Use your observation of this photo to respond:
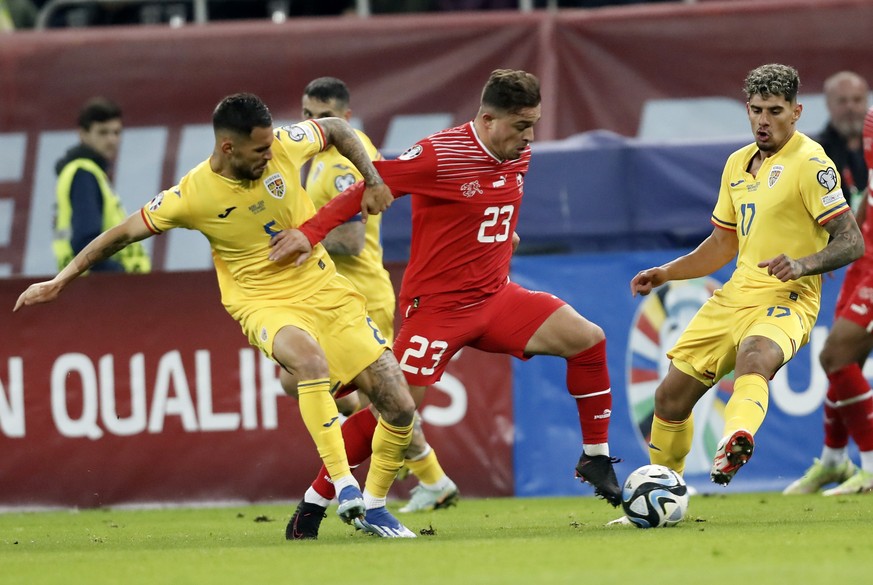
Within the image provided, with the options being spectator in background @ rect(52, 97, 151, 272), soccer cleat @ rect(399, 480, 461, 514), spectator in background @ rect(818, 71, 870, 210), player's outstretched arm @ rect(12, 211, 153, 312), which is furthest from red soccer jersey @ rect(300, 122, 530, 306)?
spectator in background @ rect(818, 71, 870, 210)

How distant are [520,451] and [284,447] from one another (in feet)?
5.38

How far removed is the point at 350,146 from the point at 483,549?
86.0 inches

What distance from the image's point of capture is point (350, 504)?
708 centimetres

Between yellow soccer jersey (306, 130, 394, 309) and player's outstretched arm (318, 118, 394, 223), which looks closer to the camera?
player's outstretched arm (318, 118, 394, 223)

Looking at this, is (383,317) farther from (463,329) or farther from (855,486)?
(855,486)

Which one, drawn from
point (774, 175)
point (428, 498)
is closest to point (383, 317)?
point (428, 498)

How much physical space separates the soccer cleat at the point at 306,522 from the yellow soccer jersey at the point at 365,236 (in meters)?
2.07

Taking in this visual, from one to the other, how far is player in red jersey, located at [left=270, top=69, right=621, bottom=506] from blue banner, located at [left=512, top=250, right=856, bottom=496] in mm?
2557

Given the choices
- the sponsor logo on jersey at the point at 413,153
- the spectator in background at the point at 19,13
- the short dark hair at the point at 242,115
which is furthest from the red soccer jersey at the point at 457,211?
the spectator in background at the point at 19,13

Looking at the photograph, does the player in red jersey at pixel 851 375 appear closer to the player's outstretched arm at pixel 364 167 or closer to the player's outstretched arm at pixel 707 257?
the player's outstretched arm at pixel 707 257

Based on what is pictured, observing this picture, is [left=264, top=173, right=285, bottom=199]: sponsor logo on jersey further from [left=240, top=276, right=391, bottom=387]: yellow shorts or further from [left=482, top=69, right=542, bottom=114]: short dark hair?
[left=482, top=69, right=542, bottom=114]: short dark hair

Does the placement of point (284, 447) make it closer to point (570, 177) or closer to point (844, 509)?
point (570, 177)

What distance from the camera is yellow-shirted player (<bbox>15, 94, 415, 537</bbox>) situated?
7.35 m

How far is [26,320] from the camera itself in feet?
35.6
